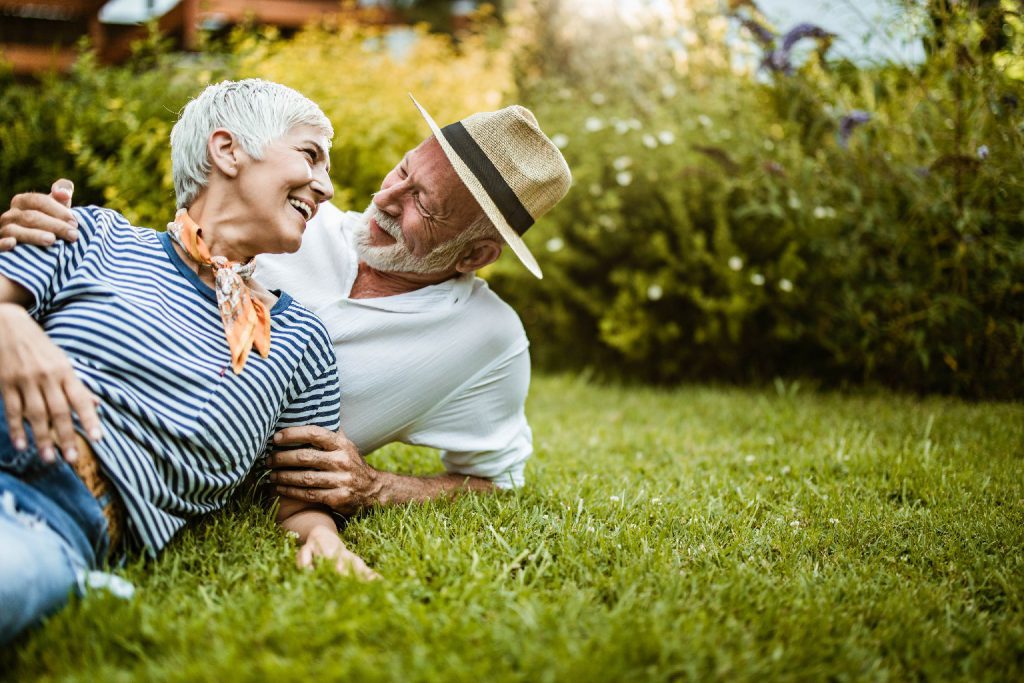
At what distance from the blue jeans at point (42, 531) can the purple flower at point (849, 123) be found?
3.94 meters

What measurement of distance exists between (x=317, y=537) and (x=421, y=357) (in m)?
0.65

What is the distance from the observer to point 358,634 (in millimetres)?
1717

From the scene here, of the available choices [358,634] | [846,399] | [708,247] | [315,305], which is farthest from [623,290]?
[358,634]

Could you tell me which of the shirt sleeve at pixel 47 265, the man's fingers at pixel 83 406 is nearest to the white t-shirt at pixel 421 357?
the shirt sleeve at pixel 47 265

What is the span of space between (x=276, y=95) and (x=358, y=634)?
4.49 ft

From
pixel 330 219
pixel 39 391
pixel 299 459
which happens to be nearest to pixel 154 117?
pixel 330 219

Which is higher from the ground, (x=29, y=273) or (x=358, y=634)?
(x=29, y=273)

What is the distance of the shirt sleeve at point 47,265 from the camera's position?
186 cm

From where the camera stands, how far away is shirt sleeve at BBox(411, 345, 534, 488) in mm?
2688

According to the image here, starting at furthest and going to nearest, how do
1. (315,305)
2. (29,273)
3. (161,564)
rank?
1. (315,305)
2. (161,564)
3. (29,273)

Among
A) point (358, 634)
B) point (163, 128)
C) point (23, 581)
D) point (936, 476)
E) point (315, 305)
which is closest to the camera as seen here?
point (23, 581)

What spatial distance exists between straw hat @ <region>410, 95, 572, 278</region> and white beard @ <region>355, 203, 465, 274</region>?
0.18 m

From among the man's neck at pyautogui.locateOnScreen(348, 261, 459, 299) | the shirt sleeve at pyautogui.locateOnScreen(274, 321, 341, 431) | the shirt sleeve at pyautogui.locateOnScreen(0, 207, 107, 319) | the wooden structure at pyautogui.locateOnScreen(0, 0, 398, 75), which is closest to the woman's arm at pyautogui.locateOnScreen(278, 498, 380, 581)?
the shirt sleeve at pyautogui.locateOnScreen(274, 321, 341, 431)

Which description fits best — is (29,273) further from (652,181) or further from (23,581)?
(652,181)
